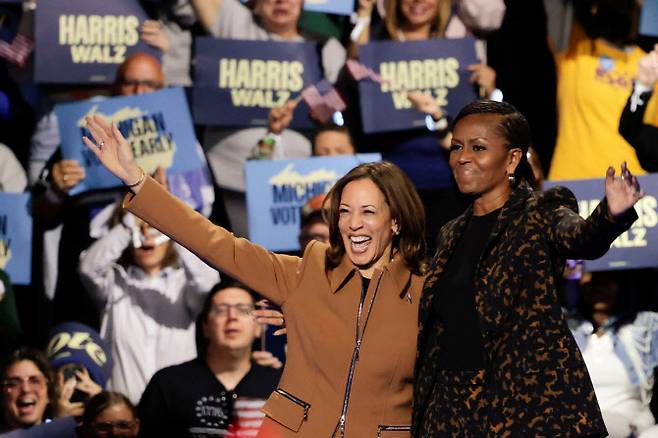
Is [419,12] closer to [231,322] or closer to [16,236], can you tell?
[231,322]

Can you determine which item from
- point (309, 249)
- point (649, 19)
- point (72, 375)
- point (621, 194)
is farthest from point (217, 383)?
point (621, 194)

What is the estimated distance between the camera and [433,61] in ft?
19.3

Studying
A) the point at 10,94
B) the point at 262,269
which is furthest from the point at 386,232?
the point at 10,94

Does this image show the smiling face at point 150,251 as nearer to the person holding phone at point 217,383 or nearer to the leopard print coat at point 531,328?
the person holding phone at point 217,383

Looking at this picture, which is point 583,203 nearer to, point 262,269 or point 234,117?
point 234,117

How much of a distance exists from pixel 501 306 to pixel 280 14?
3.28 m

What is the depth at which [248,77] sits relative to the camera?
5.95 meters

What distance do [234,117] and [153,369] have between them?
1.23 meters

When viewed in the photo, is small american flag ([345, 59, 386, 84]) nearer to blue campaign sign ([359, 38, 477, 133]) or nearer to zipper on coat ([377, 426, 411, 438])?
blue campaign sign ([359, 38, 477, 133])

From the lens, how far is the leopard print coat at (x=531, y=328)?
2949 millimetres

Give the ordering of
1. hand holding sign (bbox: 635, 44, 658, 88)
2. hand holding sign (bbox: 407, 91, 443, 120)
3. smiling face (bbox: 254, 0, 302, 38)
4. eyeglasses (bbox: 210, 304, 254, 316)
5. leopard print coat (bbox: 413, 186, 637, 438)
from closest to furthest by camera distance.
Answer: leopard print coat (bbox: 413, 186, 637, 438) < eyeglasses (bbox: 210, 304, 254, 316) < hand holding sign (bbox: 635, 44, 658, 88) < hand holding sign (bbox: 407, 91, 443, 120) < smiling face (bbox: 254, 0, 302, 38)

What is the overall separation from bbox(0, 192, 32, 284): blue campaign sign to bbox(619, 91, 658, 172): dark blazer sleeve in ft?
8.99

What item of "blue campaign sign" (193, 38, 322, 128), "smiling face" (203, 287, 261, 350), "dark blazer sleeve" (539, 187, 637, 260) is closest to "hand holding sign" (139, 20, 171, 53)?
A: "blue campaign sign" (193, 38, 322, 128)

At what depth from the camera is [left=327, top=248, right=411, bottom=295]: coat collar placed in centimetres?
344
